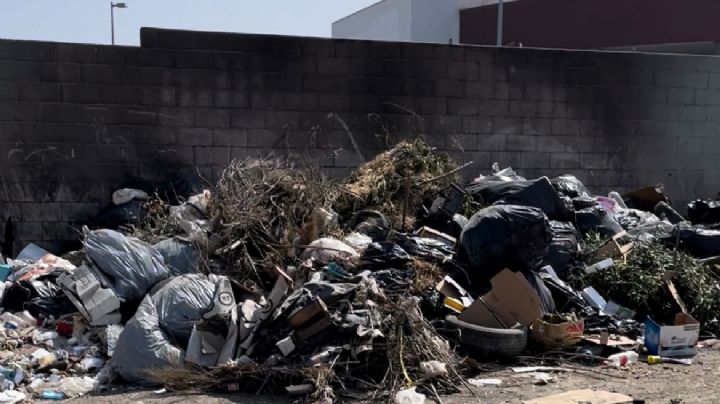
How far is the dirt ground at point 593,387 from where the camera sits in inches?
170

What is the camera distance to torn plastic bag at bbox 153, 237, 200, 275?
5.60m

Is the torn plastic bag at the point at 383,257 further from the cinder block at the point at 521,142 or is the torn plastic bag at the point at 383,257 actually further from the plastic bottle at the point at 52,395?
the cinder block at the point at 521,142

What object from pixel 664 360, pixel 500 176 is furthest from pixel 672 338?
pixel 500 176

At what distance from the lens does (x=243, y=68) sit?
282 inches

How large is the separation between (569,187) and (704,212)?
1.58 metres

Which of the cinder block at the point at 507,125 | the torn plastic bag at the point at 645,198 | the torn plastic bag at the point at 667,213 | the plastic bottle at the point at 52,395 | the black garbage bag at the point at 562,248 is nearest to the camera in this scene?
the plastic bottle at the point at 52,395

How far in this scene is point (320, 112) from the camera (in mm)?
7414

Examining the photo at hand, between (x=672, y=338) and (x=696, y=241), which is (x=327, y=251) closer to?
(x=672, y=338)

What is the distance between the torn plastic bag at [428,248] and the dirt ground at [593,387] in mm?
1150

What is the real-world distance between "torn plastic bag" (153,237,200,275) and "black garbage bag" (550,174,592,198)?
3.57m

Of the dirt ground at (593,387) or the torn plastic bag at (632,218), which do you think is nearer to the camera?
the dirt ground at (593,387)

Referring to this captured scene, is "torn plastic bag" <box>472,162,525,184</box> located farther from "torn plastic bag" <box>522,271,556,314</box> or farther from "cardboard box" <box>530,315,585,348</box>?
"cardboard box" <box>530,315,585,348</box>

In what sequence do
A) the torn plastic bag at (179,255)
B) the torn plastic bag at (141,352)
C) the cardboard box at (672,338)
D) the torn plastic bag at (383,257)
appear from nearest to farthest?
the torn plastic bag at (141,352) → the cardboard box at (672,338) → the torn plastic bag at (383,257) → the torn plastic bag at (179,255)

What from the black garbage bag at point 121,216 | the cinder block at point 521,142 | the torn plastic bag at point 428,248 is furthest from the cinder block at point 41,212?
the cinder block at point 521,142
